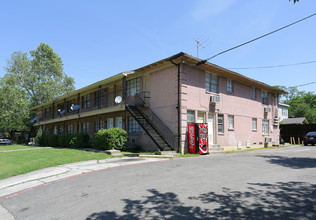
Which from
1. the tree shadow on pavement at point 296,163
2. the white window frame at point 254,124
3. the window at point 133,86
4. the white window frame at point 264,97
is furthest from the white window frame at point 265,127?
the window at point 133,86

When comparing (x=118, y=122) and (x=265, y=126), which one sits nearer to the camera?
(x=118, y=122)

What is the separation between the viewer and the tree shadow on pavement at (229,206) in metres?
3.96

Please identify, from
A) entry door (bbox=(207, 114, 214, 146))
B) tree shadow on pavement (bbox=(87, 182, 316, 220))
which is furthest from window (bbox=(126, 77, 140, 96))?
tree shadow on pavement (bbox=(87, 182, 316, 220))

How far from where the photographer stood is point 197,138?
14.2 m

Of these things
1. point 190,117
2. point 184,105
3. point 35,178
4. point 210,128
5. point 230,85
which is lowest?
point 35,178

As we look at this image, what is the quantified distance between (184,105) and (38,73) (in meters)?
36.3

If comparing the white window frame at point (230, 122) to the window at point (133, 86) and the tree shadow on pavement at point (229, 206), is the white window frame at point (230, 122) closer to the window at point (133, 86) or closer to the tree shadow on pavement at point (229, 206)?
the window at point (133, 86)

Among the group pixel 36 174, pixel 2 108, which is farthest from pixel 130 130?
pixel 2 108

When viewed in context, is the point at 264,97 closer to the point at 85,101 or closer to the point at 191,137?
the point at 191,137

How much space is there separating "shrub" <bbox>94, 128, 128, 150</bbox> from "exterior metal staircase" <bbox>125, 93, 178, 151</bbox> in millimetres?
1502

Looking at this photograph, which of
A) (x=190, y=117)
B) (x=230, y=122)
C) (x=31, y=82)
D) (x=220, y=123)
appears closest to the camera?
(x=190, y=117)

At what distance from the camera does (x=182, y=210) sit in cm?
423

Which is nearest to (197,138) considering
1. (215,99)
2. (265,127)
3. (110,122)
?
(215,99)

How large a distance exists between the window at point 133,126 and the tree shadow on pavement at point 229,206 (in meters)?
12.1
